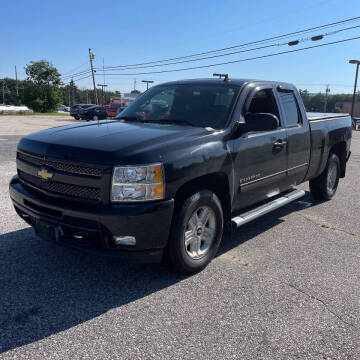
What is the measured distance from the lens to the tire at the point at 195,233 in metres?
3.32

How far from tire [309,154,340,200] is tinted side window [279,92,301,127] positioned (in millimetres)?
1541

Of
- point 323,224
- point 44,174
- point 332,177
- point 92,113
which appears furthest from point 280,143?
point 92,113

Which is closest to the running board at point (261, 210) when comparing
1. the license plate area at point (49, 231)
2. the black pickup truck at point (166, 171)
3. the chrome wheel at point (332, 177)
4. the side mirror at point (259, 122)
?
the black pickup truck at point (166, 171)

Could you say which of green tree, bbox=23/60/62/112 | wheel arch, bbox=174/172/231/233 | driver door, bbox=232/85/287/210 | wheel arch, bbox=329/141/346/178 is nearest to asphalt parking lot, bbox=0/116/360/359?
wheel arch, bbox=174/172/231/233

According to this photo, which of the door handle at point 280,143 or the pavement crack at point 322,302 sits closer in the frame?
the pavement crack at point 322,302

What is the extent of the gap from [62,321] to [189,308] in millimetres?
999

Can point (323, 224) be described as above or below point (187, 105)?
below

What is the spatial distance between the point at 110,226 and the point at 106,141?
772 mm

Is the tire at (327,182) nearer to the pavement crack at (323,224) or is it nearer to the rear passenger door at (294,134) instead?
the pavement crack at (323,224)

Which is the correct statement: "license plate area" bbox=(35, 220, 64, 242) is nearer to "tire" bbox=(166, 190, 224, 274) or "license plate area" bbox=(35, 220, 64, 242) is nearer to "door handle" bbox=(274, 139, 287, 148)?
"tire" bbox=(166, 190, 224, 274)

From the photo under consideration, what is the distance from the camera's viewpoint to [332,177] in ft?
22.4

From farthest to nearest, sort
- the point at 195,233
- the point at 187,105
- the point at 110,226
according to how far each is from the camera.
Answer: the point at 187,105 < the point at 195,233 < the point at 110,226

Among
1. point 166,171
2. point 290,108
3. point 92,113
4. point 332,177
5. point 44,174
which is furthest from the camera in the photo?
point 92,113

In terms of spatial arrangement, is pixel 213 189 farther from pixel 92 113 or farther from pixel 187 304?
pixel 92 113
